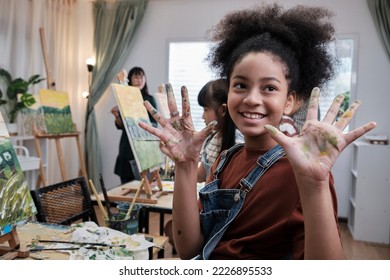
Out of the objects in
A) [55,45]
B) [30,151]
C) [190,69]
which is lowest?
[30,151]

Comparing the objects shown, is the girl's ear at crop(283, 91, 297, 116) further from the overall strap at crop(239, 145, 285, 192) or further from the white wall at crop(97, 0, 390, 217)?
the white wall at crop(97, 0, 390, 217)

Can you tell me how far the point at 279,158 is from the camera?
627 millimetres

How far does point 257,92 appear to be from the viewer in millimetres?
627

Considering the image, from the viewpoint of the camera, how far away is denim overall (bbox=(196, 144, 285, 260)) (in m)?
0.64

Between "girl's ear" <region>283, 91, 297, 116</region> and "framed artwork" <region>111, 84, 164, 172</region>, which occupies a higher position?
"girl's ear" <region>283, 91, 297, 116</region>

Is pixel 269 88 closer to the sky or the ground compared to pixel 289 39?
closer to the ground

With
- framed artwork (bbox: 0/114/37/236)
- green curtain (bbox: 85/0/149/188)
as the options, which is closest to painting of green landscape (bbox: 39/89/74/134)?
green curtain (bbox: 85/0/149/188)

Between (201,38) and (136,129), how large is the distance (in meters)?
1.75

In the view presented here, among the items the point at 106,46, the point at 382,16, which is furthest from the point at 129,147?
the point at 382,16

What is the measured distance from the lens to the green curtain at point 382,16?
2.52 m

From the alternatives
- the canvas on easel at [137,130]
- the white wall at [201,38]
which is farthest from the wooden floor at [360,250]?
the canvas on easel at [137,130]

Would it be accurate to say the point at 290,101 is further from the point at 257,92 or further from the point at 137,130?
the point at 137,130

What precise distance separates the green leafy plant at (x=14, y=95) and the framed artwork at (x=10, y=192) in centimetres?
172

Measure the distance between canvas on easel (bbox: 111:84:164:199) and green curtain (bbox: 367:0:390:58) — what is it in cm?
205
